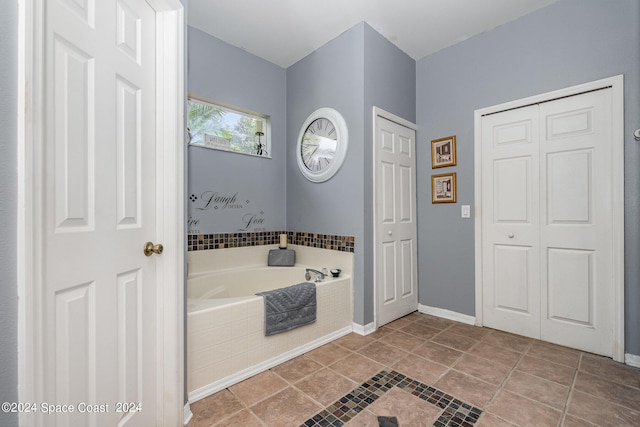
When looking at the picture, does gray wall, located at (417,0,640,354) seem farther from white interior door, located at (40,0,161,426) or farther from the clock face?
white interior door, located at (40,0,161,426)

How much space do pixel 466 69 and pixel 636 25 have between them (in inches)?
43.8

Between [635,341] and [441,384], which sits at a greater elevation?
[635,341]

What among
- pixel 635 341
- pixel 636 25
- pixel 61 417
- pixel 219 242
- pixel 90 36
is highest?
pixel 636 25

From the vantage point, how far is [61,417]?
2.98ft

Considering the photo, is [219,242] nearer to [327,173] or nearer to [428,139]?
[327,173]

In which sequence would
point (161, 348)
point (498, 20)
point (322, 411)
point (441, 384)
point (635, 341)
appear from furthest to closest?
point (498, 20), point (635, 341), point (441, 384), point (322, 411), point (161, 348)

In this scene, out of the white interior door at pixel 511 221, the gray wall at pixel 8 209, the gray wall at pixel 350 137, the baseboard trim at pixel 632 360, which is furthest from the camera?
the gray wall at pixel 350 137

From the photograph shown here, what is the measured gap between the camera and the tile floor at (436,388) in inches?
57.5

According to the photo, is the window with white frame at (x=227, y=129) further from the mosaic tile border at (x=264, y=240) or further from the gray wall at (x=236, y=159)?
the mosaic tile border at (x=264, y=240)

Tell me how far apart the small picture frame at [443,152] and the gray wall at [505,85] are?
6 centimetres

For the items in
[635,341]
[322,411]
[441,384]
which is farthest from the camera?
[635,341]

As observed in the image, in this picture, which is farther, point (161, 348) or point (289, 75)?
point (289, 75)

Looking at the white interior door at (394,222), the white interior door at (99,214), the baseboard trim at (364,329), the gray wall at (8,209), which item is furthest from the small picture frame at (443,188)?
the gray wall at (8,209)

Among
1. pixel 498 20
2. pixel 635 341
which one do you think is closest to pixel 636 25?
pixel 498 20
